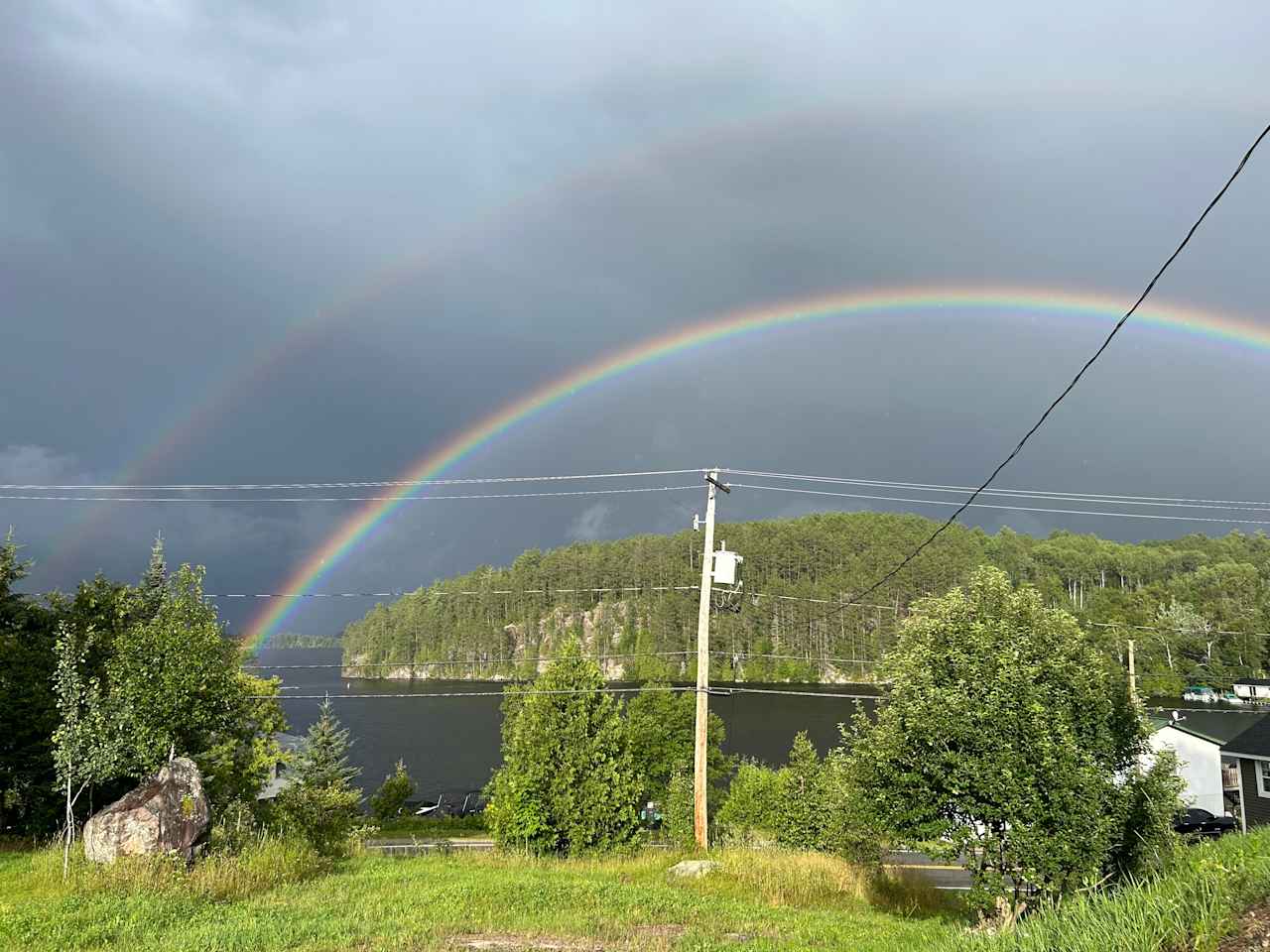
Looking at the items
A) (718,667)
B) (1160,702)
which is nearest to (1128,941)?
(1160,702)

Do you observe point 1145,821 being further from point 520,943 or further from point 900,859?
point 900,859

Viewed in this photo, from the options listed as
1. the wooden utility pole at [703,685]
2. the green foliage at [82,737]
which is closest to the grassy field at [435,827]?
the wooden utility pole at [703,685]

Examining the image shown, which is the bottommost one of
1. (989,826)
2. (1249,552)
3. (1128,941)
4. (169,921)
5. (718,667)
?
(718,667)

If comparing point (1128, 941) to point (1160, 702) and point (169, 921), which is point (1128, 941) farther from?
point (1160, 702)

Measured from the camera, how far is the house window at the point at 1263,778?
2922 centimetres

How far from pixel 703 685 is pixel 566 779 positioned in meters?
4.16

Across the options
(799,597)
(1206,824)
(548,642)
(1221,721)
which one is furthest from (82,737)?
(548,642)

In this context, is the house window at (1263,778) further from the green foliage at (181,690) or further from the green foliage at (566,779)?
the green foliage at (181,690)

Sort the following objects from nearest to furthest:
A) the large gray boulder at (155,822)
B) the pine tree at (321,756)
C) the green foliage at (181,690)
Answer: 1. the large gray boulder at (155,822)
2. the green foliage at (181,690)
3. the pine tree at (321,756)

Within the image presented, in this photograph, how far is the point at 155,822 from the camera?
11789mm

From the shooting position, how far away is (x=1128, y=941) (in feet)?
14.1

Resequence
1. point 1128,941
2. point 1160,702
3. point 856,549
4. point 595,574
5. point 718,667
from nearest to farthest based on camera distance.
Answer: point 1128,941 → point 1160,702 → point 718,667 → point 595,574 → point 856,549

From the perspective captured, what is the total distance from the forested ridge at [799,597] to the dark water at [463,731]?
12949 mm

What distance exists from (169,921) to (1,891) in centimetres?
379
